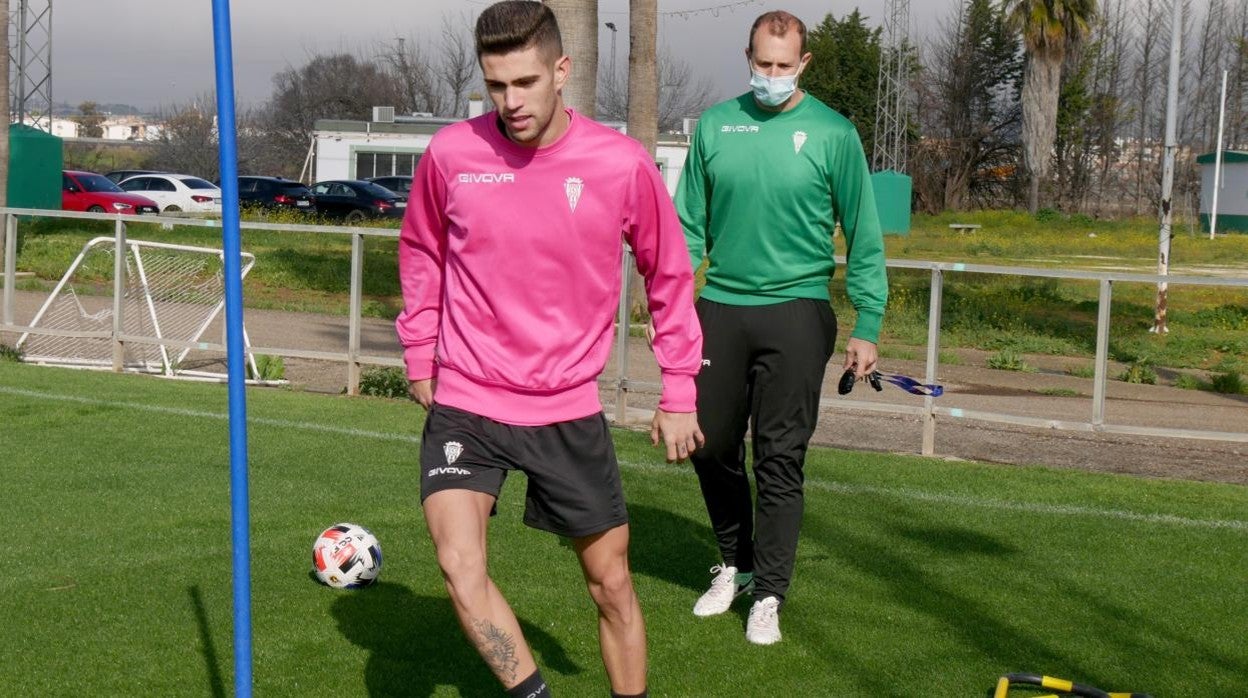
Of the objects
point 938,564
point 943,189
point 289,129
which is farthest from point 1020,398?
point 289,129

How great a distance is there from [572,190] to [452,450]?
0.74 m

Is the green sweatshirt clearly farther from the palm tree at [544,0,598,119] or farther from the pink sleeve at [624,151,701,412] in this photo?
the palm tree at [544,0,598,119]

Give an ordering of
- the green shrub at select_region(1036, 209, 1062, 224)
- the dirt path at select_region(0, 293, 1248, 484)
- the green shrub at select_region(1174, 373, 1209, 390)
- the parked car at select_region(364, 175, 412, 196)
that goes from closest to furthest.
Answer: the dirt path at select_region(0, 293, 1248, 484) → the green shrub at select_region(1174, 373, 1209, 390) → the parked car at select_region(364, 175, 412, 196) → the green shrub at select_region(1036, 209, 1062, 224)

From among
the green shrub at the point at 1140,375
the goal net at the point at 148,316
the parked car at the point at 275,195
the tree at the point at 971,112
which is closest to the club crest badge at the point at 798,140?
the goal net at the point at 148,316

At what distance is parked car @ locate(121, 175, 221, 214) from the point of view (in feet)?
142

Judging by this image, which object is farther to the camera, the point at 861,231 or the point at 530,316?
the point at 861,231

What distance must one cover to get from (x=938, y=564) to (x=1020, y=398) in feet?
26.3

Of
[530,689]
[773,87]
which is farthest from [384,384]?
[530,689]

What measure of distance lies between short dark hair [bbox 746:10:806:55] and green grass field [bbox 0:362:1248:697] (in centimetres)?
221

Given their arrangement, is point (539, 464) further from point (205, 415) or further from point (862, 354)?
point (205, 415)

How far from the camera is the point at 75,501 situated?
7469 millimetres

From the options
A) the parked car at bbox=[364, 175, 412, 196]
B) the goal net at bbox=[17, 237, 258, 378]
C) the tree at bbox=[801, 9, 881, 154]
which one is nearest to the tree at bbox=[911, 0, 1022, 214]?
the tree at bbox=[801, 9, 881, 154]

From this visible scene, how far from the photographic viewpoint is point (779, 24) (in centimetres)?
550

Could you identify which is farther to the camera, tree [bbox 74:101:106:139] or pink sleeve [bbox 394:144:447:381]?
tree [bbox 74:101:106:139]
